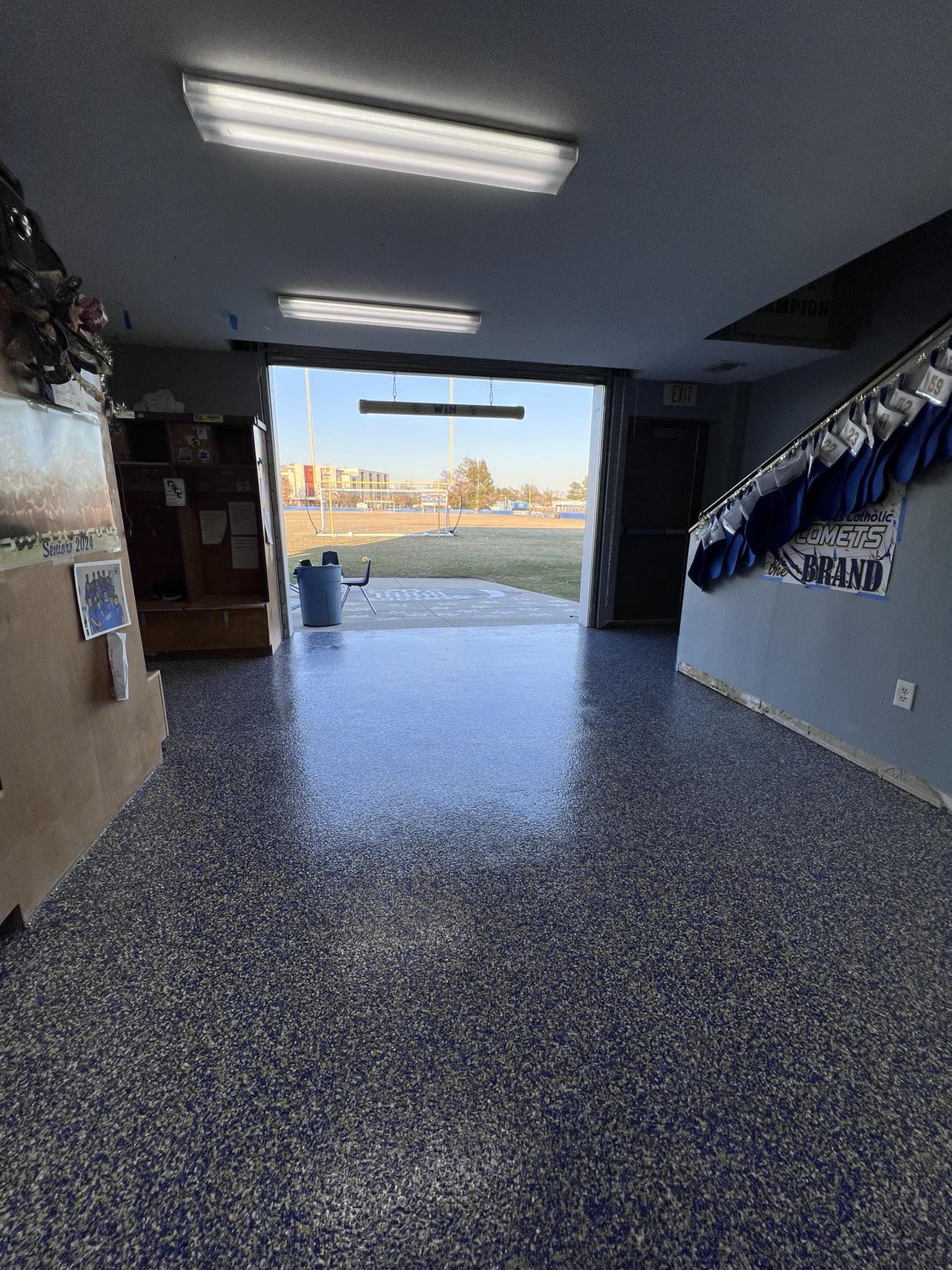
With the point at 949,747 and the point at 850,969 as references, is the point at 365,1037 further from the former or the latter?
the point at 949,747

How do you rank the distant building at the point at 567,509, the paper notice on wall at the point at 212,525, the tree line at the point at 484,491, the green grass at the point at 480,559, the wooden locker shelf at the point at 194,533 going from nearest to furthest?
the wooden locker shelf at the point at 194,533 < the paper notice on wall at the point at 212,525 < the green grass at the point at 480,559 < the tree line at the point at 484,491 < the distant building at the point at 567,509

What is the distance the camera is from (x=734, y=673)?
375cm

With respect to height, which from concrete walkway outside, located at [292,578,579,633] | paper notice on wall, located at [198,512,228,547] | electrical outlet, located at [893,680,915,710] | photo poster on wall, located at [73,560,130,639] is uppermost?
paper notice on wall, located at [198,512,228,547]

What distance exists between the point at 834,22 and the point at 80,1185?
3600mm

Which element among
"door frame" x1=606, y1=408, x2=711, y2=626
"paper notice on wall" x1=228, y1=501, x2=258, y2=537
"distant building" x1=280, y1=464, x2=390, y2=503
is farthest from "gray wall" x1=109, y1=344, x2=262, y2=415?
"distant building" x1=280, y1=464, x2=390, y2=503

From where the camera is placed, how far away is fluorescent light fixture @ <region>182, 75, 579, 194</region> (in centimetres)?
186

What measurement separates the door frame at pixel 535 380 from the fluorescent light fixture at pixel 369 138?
2.98 meters

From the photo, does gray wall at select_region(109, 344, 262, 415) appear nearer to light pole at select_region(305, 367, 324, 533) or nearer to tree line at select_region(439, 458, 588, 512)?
light pole at select_region(305, 367, 324, 533)

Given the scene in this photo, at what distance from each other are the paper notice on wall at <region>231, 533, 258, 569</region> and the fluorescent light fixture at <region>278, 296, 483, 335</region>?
1989 millimetres

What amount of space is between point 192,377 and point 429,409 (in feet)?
8.16

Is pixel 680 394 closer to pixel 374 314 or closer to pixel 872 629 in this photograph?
pixel 374 314

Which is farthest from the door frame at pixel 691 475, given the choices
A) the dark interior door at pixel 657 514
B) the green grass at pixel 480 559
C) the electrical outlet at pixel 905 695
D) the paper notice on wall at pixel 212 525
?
the paper notice on wall at pixel 212 525

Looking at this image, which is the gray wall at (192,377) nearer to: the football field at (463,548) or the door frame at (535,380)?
the door frame at (535,380)

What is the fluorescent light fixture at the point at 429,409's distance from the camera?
5977mm
